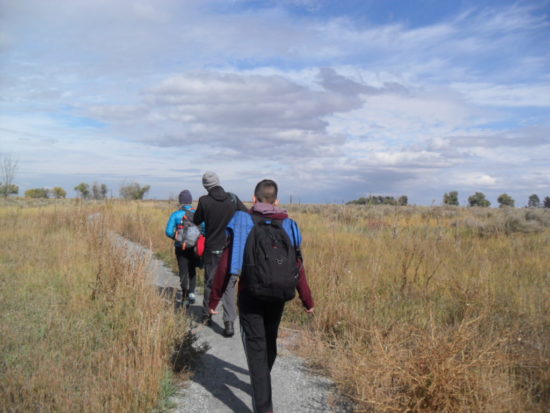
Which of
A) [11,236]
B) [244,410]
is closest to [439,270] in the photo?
[244,410]

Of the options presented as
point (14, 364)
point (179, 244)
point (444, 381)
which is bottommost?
point (14, 364)

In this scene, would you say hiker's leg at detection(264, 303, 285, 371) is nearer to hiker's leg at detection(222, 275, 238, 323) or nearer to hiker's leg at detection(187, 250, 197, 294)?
hiker's leg at detection(222, 275, 238, 323)

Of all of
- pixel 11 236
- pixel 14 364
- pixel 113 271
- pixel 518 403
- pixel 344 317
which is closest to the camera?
pixel 518 403

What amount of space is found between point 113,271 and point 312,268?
3382 millimetres

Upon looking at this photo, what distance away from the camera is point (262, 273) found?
3.20 meters

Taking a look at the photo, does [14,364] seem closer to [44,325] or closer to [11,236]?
[44,325]

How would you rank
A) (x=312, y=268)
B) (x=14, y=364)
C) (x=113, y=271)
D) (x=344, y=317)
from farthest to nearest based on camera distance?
(x=312, y=268)
(x=113, y=271)
(x=344, y=317)
(x=14, y=364)

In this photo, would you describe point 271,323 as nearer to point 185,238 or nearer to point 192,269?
point 185,238

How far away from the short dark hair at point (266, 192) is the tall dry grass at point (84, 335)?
1.70 metres

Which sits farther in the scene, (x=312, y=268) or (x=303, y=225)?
(x=303, y=225)

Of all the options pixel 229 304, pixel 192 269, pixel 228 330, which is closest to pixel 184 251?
pixel 192 269

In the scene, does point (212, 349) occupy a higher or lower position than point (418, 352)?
lower

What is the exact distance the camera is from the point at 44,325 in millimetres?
5195

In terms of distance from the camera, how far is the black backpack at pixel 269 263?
3203 mm
